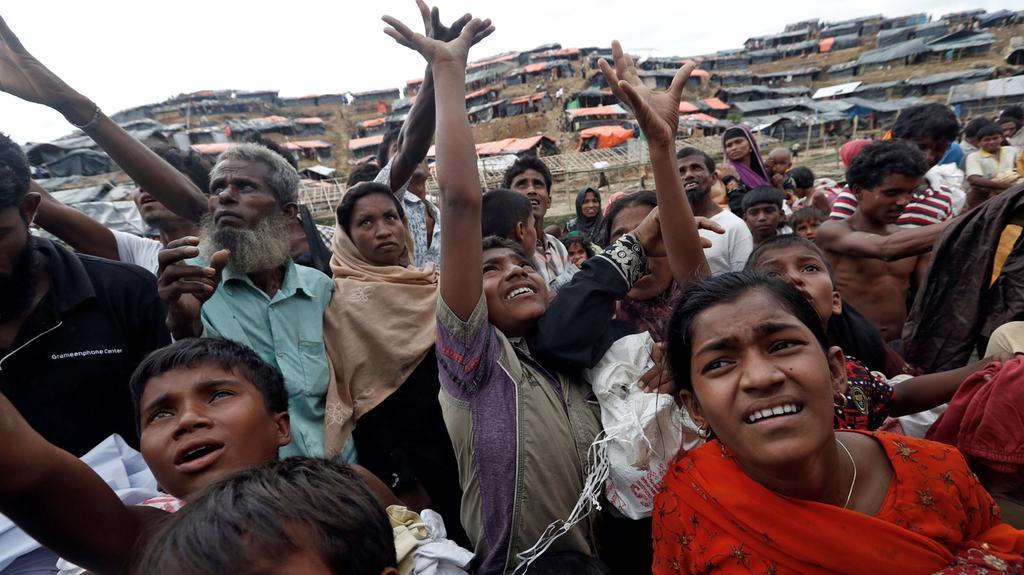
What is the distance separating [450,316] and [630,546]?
1.14 metres

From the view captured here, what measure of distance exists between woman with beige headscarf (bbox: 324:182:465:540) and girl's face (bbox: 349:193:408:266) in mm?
283

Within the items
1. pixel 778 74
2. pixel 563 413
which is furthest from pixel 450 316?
pixel 778 74

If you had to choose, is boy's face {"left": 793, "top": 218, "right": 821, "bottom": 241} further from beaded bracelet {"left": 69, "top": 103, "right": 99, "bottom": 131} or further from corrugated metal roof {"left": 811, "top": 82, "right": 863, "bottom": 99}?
corrugated metal roof {"left": 811, "top": 82, "right": 863, "bottom": 99}

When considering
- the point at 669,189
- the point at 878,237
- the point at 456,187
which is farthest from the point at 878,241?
the point at 456,187

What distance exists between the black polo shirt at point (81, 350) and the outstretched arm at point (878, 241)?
385 centimetres

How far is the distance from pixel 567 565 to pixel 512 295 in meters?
0.98

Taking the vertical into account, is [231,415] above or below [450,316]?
below

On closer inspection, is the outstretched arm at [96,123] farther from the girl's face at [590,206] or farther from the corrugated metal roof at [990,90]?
the corrugated metal roof at [990,90]

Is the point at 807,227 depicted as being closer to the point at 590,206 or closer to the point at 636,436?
the point at 590,206

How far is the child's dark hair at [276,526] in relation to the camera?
1015mm

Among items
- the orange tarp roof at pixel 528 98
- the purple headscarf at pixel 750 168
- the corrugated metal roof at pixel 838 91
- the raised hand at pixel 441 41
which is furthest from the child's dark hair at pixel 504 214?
the corrugated metal roof at pixel 838 91

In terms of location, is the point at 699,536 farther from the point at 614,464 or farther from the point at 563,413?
the point at 563,413

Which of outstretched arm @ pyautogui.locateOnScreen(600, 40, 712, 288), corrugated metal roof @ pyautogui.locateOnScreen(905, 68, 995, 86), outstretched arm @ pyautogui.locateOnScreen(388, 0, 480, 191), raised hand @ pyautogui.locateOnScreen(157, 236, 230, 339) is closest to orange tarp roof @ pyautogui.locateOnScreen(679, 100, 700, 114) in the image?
corrugated metal roof @ pyautogui.locateOnScreen(905, 68, 995, 86)

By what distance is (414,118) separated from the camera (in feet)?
9.96
